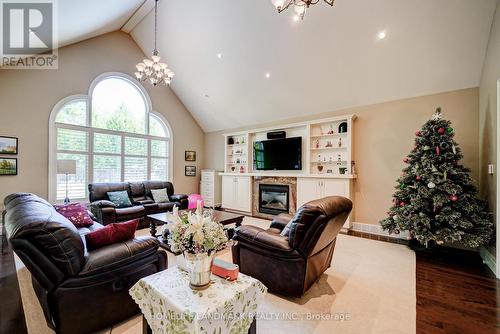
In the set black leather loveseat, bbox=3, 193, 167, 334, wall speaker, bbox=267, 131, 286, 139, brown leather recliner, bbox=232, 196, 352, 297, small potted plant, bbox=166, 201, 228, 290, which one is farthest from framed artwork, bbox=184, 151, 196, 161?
small potted plant, bbox=166, 201, 228, 290

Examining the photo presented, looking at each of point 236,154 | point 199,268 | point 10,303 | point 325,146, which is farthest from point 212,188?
point 199,268

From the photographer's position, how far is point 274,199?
6.01 meters

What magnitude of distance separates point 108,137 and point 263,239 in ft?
17.9

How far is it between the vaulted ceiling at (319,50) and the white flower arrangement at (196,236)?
13.5ft

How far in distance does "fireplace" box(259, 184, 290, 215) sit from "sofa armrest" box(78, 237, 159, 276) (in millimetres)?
4134

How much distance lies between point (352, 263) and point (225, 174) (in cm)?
463

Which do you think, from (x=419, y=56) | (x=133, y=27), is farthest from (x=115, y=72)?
(x=419, y=56)

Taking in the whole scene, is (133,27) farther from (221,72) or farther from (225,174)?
(225,174)

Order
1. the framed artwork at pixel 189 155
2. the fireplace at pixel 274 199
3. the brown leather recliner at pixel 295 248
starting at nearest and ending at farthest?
1. the brown leather recliner at pixel 295 248
2. the fireplace at pixel 274 199
3. the framed artwork at pixel 189 155

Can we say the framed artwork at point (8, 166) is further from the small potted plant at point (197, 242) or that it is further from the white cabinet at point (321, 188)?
the white cabinet at point (321, 188)

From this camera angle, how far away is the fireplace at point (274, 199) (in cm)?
578

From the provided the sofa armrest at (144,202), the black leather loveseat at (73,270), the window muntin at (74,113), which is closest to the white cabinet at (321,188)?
the sofa armrest at (144,202)

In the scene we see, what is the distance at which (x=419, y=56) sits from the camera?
377 centimetres

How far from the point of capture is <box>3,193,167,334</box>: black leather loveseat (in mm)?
1456
